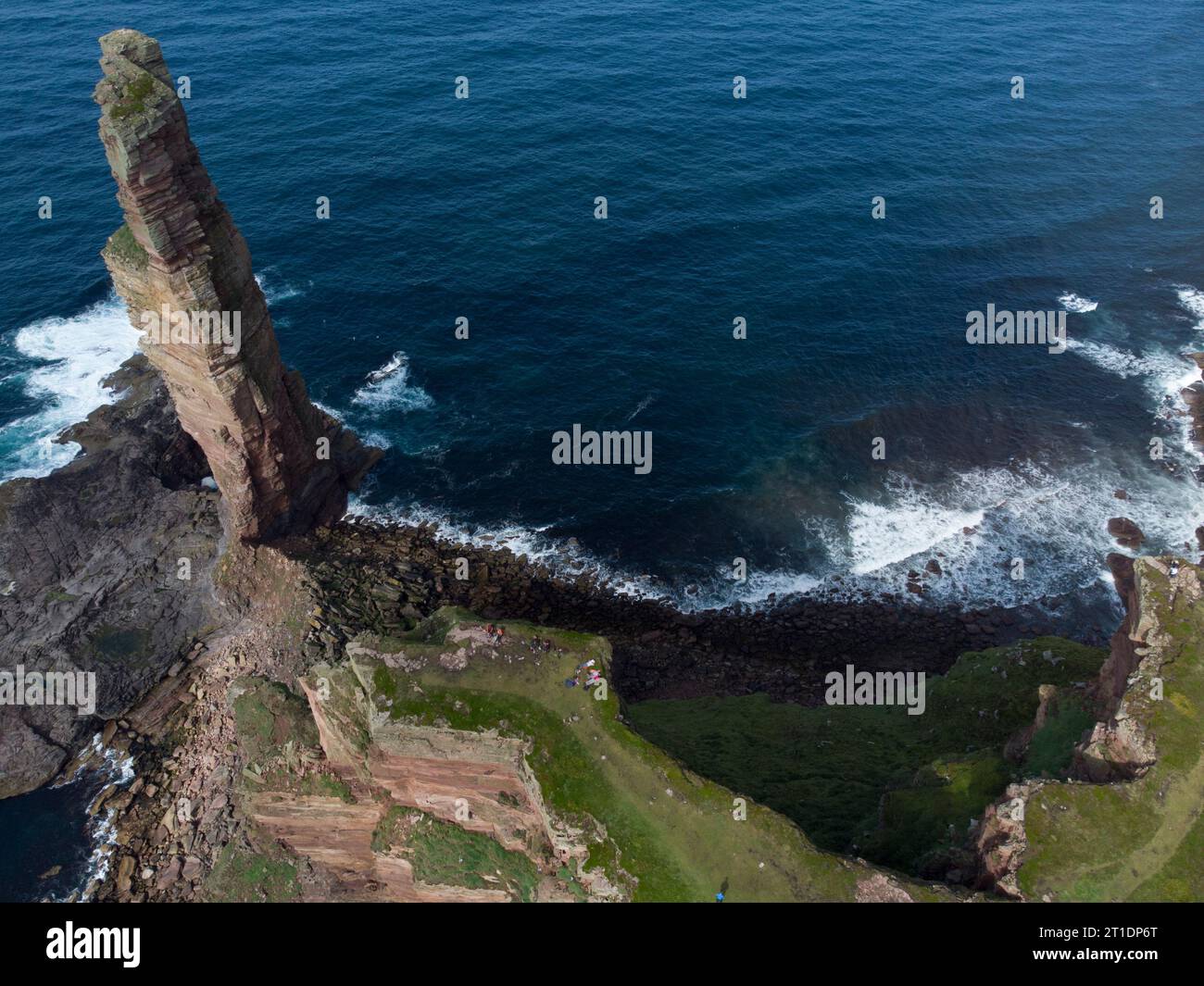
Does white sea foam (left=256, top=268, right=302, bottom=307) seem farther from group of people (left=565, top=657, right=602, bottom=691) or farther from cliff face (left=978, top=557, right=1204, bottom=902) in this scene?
cliff face (left=978, top=557, right=1204, bottom=902)

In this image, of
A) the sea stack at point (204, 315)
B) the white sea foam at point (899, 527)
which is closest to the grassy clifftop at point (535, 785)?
the sea stack at point (204, 315)

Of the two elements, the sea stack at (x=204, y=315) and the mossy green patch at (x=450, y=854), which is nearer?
the mossy green patch at (x=450, y=854)

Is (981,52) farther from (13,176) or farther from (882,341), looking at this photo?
(13,176)

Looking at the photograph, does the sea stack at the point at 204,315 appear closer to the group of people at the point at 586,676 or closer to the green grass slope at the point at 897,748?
the green grass slope at the point at 897,748

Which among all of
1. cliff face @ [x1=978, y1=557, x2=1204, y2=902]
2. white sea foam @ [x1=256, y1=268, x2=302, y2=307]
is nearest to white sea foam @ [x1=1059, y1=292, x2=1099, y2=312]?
cliff face @ [x1=978, y1=557, x2=1204, y2=902]

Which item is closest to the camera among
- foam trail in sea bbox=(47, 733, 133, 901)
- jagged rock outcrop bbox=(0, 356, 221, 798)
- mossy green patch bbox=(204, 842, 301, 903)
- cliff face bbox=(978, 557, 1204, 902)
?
cliff face bbox=(978, 557, 1204, 902)

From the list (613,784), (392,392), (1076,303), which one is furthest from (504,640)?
(1076,303)
